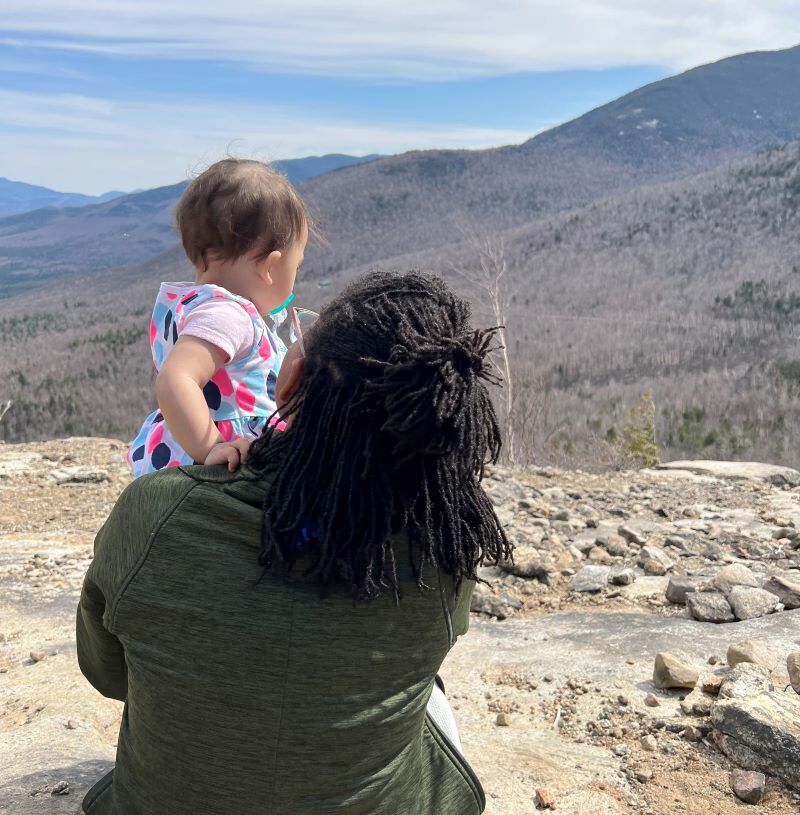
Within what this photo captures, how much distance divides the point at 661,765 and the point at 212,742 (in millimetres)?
1637

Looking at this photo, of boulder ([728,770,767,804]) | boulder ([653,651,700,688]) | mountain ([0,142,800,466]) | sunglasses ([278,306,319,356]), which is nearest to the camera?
sunglasses ([278,306,319,356])

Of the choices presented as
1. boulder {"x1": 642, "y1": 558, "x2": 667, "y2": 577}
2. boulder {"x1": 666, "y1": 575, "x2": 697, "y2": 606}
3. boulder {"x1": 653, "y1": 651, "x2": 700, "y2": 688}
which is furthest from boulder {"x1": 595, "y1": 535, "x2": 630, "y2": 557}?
boulder {"x1": 653, "y1": 651, "x2": 700, "y2": 688}

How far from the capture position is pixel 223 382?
2.06 meters

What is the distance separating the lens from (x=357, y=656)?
133 cm

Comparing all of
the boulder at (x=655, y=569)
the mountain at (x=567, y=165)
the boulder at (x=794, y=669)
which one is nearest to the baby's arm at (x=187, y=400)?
the boulder at (x=794, y=669)

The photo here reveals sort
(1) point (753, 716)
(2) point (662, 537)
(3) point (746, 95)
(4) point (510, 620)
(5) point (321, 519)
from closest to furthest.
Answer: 1. (5) point (321, 519)
2. (1) point (753, 716)
3. (4) point (510, 620)
4. (2) point (662, 537)
5. (3) point (746, 95)

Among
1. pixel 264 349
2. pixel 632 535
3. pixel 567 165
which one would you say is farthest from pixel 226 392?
pixel 567 165

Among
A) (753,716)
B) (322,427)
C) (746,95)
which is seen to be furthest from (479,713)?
(746,95)

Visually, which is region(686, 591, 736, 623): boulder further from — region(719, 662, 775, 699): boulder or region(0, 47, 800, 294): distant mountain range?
region(0, 47, 800, 294): distant mountain range

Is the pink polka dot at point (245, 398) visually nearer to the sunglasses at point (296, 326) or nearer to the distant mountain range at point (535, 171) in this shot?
the sunglasses at point (296, 326)

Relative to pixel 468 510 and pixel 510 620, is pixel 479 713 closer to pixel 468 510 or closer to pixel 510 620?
pixel 510 620

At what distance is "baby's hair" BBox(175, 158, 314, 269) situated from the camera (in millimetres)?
2070

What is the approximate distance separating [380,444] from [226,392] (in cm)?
88

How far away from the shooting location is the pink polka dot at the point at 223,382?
2051 millimetres
